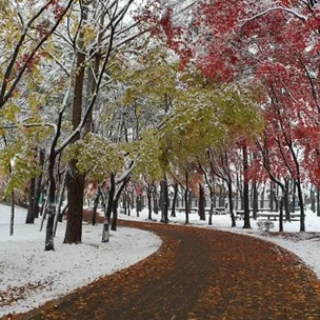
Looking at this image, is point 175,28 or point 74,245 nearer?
point 175,28

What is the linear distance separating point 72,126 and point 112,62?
116 inches

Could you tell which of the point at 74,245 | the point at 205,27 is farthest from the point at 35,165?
the point at 205,27

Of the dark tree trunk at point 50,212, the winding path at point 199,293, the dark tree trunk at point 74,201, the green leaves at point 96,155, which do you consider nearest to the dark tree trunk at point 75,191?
the dark tree trunk at point 74,201

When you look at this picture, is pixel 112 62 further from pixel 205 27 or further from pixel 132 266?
pixel 132 266

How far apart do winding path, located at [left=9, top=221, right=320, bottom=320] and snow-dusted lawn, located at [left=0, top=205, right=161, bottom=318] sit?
0.51m

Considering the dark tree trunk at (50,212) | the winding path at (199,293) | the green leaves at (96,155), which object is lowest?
the winding path at (199,293)

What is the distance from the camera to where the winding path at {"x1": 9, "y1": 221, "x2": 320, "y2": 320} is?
7.08 m

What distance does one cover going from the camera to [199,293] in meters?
8.73

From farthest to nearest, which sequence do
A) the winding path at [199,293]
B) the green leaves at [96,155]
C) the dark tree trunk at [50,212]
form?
the dark tree trunk at [50,212]
the green leaves at [96,155]
the winding path at [199,293]

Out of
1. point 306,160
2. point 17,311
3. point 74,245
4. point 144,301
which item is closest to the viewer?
point 17,311

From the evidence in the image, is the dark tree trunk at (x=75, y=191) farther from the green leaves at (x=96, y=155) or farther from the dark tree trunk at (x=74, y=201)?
the green leaves at (x=96, y=155)

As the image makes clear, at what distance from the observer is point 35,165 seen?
14055 mm

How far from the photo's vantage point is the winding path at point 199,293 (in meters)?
7.08

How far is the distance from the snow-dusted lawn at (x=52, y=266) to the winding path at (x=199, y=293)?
1.66 feet
